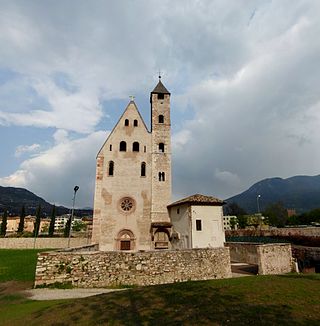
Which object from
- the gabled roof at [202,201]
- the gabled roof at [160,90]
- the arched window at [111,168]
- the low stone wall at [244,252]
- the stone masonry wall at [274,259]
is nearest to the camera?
the stone masonry wall at [274,259]

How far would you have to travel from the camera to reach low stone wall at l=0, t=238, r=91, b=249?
51.3m

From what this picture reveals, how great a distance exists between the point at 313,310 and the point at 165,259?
1087cm

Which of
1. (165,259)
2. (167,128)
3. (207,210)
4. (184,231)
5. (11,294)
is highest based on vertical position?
(167,128)

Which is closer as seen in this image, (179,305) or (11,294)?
(179,305)

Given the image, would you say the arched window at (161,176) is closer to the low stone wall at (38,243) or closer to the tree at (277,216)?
the low stone wall at (38,243)

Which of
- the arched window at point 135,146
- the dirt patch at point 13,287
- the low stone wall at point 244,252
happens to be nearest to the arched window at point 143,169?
the arched window at point 135,146

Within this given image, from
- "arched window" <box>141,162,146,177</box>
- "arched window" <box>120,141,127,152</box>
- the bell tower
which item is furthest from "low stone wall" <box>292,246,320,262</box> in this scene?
"arched window" <box>120,141,127,152</box>

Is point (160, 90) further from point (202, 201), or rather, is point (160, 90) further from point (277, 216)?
point (277, 216)

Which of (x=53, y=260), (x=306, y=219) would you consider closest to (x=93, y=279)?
(x=53, y=260)

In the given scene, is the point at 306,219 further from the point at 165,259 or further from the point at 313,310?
the point at 313,310

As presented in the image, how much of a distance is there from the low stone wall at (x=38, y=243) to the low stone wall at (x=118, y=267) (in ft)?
121

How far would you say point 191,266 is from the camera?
1856 centimetres

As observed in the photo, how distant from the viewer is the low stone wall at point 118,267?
1598 centimetres

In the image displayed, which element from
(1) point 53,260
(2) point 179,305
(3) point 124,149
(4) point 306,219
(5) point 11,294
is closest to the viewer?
(2) point 179,305
